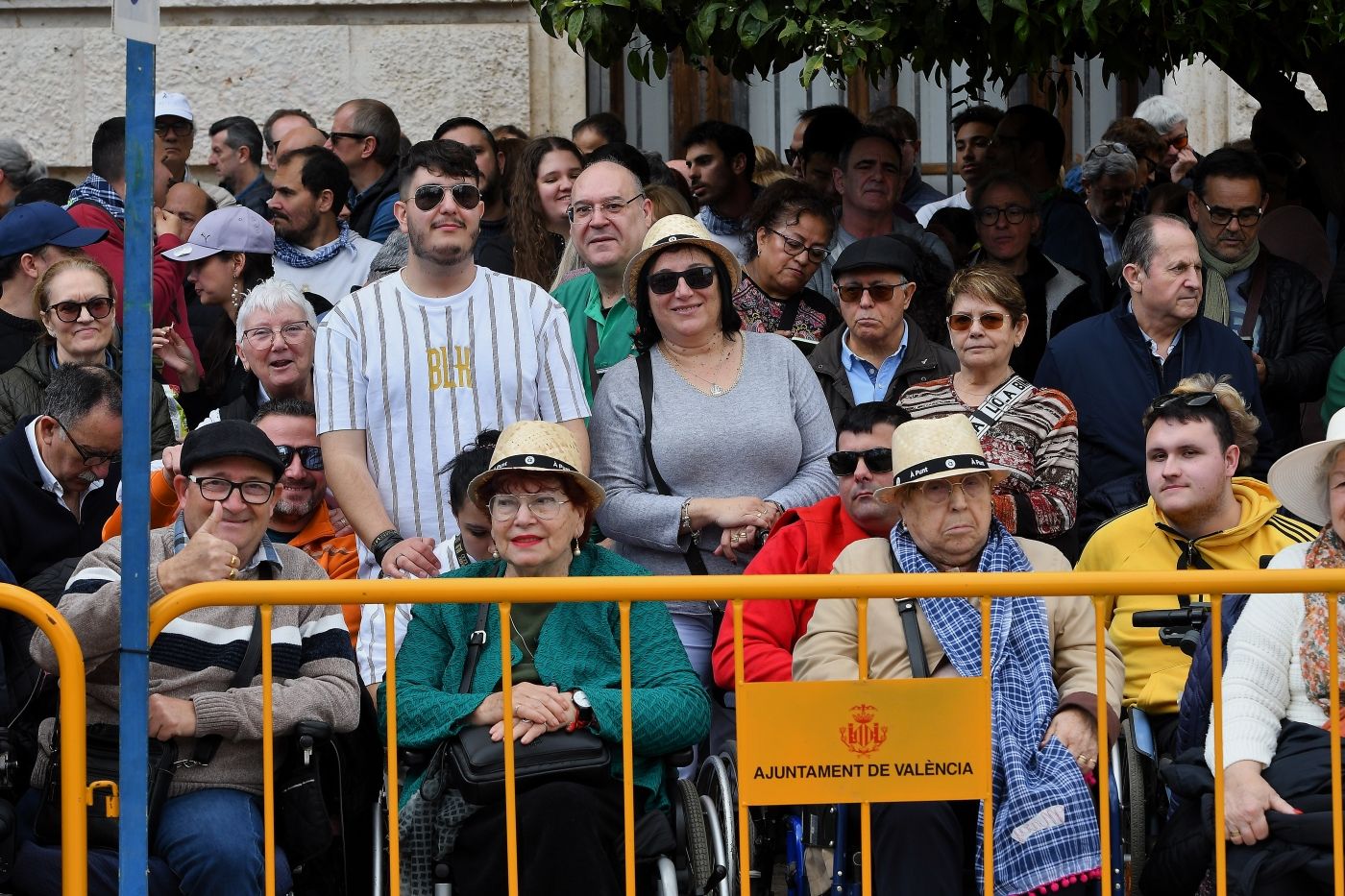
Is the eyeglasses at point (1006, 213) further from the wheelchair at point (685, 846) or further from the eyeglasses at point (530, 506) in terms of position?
the wheelchair at point (685, 846)

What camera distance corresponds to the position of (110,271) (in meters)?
7.14

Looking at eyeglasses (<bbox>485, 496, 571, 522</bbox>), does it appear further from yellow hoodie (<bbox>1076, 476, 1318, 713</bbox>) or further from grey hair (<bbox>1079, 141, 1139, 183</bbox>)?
grey hair (<bbox>1079, 141, 1139, 183</bbox>)

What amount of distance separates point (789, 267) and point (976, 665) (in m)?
2.42

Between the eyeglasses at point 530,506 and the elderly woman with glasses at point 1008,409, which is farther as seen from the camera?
the elderly woman with glasses at point 1008,409

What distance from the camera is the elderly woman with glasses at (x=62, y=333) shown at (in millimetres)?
6355

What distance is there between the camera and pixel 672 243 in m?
6.11

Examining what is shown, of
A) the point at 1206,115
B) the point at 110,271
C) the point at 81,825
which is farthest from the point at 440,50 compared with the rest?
the point at 81,825

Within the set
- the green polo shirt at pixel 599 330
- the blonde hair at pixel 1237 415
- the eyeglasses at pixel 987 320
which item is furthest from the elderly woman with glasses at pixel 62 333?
the blonde hair at pixel 1237 415

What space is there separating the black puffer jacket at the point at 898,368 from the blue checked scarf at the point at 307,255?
220 centimetres

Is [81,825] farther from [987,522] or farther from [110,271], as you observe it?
[110,271]

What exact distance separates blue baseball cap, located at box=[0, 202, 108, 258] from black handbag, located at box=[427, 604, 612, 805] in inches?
120

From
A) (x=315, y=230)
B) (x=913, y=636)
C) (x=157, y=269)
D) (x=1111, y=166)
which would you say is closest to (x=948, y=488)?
(x=913, y=636)

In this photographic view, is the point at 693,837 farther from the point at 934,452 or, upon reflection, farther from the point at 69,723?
the point at 69,723

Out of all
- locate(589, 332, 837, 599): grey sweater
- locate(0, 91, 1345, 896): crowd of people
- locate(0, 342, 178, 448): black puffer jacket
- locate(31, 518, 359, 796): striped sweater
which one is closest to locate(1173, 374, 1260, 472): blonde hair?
locate(0, 91, 1345, 896): crowd of people
